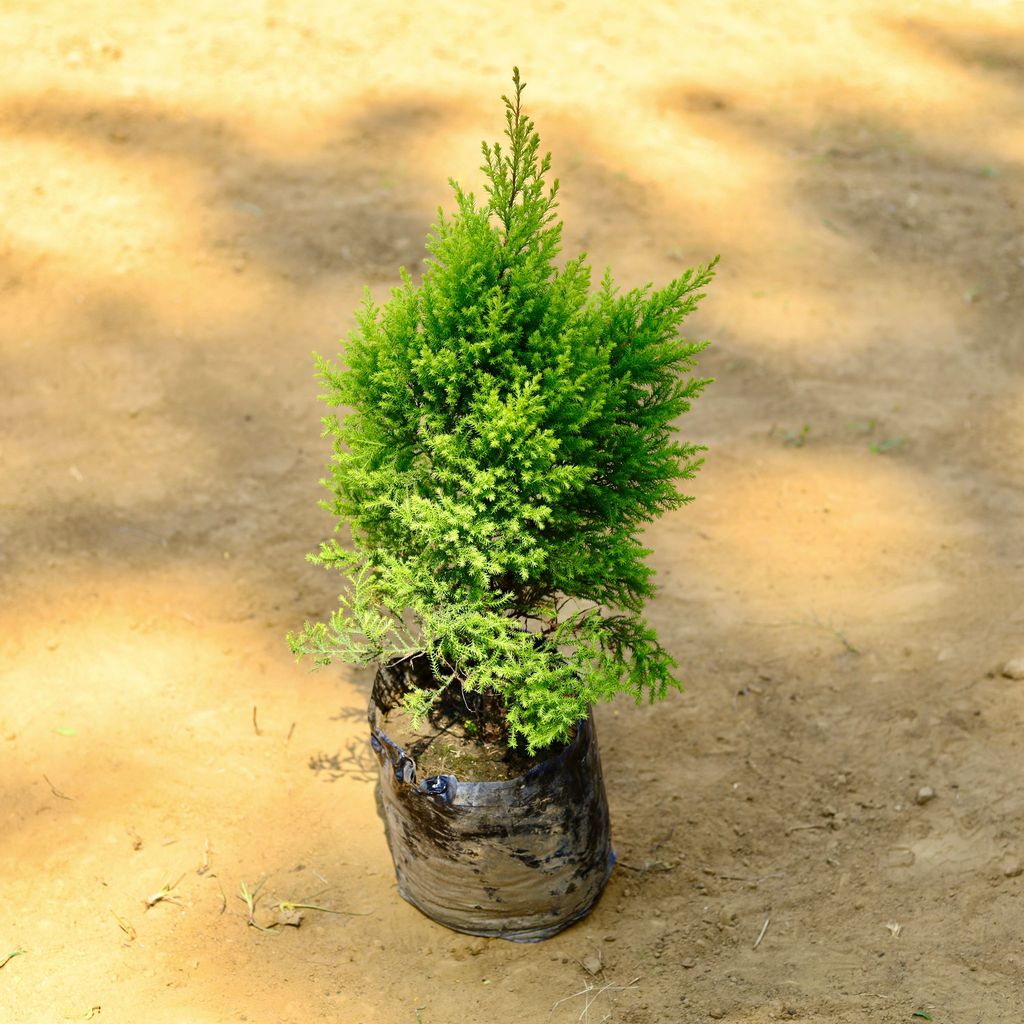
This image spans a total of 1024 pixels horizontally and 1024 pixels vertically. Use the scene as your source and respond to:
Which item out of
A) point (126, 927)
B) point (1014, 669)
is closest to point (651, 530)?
point (1014, 669)

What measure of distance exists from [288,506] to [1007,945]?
13.4 ft

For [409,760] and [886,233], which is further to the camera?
[886,233]

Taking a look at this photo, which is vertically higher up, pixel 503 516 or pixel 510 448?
pixel 510 448

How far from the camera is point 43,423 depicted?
7.09 metres

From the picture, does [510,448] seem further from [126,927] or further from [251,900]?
[126,927]

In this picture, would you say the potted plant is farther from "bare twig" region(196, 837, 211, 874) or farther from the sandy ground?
"bare twig" region(196, 837, 211, 874)

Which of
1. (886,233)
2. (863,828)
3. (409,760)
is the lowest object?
(863,828)

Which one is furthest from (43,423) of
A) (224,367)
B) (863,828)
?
(863,828)

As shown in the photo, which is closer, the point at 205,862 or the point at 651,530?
the point at 205,862

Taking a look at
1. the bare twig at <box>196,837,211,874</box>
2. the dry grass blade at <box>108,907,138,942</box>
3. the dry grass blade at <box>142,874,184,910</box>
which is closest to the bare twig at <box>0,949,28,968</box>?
the dry grass blade at <box>108,907,138,942</box>

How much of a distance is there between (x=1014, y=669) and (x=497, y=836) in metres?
2.66

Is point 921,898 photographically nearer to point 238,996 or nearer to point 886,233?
point 238,996

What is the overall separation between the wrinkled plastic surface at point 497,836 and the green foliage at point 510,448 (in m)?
0.20

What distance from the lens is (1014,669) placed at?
5.41 m
